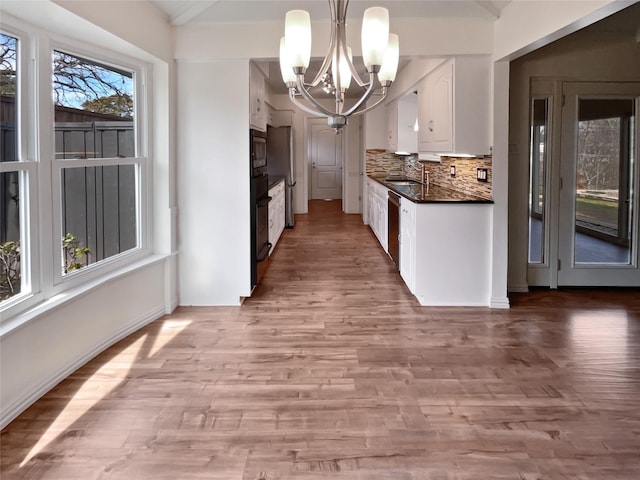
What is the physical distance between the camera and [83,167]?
351 centimetres

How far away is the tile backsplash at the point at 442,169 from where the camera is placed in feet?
16.6

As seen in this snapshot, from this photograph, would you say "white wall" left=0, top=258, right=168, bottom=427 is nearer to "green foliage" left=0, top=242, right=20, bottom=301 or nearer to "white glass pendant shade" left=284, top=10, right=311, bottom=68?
"green foliage" left=0, top=242, right=20, bottom=301

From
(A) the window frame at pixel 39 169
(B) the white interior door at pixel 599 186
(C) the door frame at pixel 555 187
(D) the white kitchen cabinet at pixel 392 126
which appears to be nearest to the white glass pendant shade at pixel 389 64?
(A) the window frame at pixel 39 169

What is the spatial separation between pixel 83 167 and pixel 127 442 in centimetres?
186

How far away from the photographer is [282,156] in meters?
9.37

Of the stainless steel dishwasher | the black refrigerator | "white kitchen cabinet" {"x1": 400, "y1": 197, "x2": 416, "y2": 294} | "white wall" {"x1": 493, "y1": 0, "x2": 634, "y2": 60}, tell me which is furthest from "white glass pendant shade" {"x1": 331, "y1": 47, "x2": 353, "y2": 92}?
the black refrigerator

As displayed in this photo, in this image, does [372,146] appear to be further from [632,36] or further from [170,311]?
[170,311]

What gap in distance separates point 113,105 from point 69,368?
182 cm

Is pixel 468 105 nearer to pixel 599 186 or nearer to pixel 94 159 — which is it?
pixel 599 186

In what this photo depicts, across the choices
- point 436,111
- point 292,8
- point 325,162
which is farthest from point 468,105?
point 325,162

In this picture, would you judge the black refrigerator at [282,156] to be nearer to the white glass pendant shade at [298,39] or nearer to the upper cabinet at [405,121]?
the upper cabinet at [405,121]

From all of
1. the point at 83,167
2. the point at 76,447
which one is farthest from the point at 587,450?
the point at 83,167

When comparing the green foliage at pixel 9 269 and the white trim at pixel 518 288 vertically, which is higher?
the green foliage at pixel 9 269

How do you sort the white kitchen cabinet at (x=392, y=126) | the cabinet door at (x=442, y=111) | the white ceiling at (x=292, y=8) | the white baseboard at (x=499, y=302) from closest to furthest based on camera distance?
the white ceiling at (x=292, y=8), the white baseboard at (x=499, y=302), the cabinet door at (x=442, y=111), the white kitchen cabinet at (x=392, y=126)
